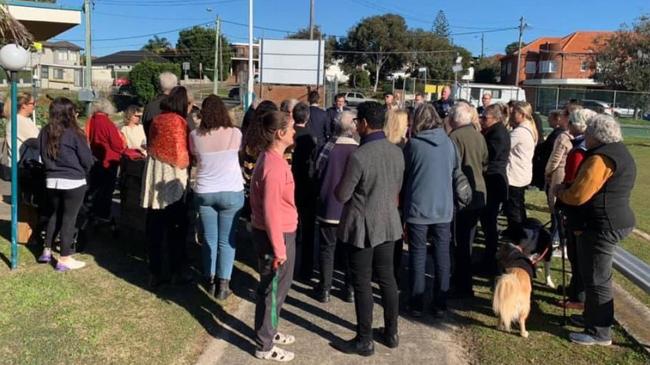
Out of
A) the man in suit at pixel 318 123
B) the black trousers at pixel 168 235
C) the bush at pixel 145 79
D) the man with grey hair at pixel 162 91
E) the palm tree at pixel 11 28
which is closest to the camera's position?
the black trousers at pixel 168 235

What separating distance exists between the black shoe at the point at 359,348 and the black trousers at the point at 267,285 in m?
0.56

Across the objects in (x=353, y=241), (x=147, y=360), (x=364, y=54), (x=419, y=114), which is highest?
(x=364, y=54)

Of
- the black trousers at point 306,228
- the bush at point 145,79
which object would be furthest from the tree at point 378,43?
the black trousers at point 306,228

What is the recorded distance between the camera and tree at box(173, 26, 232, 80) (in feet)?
263

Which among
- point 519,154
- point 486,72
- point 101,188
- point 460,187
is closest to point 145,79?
point 101,188

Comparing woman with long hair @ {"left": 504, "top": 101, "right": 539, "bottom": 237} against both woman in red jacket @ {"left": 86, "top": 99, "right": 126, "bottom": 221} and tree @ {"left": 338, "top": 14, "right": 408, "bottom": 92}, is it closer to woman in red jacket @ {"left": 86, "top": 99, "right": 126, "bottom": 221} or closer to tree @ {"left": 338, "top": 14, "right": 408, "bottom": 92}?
woman in red jacket @ {"left": 86, "top": 99, "right": 126, "bottom": 221}

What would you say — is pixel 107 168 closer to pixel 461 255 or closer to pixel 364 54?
pixel 461 255

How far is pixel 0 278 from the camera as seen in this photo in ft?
17.7

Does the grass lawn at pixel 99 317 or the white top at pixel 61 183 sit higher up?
the white top at pixel 61 183

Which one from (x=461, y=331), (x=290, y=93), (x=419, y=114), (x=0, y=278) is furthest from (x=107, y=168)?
(x=290, y=93)

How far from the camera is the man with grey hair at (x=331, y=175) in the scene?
4.64 m

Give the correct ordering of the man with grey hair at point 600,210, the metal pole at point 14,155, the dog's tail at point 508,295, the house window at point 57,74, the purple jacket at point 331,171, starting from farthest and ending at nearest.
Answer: the house window at point 57,74 < the metal pole at point 14,155 < the purple jacket at point 331,171 < the dog's tail at point 508,295 < the man with grey hair at point 600,210

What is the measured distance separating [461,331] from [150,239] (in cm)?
287

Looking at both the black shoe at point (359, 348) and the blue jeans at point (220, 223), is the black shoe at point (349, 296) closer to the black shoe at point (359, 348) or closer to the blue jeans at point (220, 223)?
the black shoe at point (359, 348)
